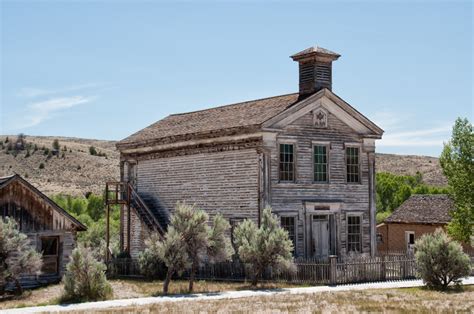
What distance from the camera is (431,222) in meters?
43.5

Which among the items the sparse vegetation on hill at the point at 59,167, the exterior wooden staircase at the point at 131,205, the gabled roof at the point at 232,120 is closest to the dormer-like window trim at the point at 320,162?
the gabled roof at the point at 232,120

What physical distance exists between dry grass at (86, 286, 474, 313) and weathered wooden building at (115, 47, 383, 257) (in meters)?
7.60

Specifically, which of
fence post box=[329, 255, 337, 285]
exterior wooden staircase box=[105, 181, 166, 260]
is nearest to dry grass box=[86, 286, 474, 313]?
fence post box=[329, 255, 337, 285]

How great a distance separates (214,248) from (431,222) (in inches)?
836

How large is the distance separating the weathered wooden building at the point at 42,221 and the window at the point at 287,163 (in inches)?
330

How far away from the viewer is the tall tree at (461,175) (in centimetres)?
4128

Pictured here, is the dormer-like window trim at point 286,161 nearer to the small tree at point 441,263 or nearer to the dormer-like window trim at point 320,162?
the dormer-like window trim at point 320,162

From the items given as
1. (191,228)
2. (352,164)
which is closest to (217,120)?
(352,164)

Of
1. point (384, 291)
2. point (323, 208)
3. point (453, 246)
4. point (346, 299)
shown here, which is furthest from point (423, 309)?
point (323, 208)

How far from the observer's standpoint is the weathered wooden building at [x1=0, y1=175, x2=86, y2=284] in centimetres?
2736

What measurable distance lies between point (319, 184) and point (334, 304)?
1141cm

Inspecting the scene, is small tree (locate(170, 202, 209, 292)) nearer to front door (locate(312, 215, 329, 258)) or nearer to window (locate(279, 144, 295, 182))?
window (locate(279, 144, 295, 182))

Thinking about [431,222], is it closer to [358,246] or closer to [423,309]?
[358,246]

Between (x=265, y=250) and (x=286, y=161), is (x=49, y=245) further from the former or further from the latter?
(x=286, y=161)
